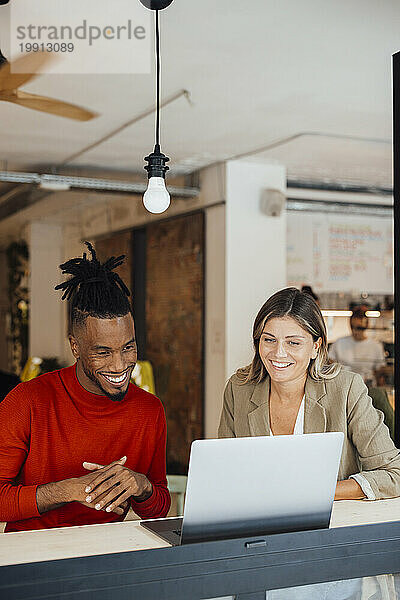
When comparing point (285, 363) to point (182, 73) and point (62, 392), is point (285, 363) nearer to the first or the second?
point (62, 392)

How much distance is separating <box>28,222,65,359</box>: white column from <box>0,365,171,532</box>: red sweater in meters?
5.89

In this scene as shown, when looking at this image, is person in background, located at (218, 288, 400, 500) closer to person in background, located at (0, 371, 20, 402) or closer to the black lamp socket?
the black lamp socket

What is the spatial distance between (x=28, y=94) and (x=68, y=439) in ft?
6.24

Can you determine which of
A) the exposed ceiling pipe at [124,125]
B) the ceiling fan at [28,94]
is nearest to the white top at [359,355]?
the exposed ceiling pipe at [124,125]

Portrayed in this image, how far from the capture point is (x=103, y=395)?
219 cm

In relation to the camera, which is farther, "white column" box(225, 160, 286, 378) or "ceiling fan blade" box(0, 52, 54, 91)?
"white column" box(225, 160, 286, 378)

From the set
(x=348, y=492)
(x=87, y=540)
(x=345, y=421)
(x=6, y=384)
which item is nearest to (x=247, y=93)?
(x=345, y=421)

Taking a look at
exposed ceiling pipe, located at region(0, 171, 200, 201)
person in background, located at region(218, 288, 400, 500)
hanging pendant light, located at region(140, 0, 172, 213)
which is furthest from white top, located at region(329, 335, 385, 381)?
person in background, located at region(218, 288, 400, 500)

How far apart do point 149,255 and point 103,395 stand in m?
5.00

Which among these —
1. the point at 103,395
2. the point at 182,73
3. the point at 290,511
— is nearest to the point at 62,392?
the point at 103,395

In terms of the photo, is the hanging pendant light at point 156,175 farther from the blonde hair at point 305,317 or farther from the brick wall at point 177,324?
the brick wall at point 177,324

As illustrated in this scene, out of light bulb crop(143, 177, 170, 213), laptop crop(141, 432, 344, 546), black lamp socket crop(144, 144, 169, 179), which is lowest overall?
laptop crop(141, 432, 344, 546)

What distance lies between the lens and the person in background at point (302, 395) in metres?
2.19

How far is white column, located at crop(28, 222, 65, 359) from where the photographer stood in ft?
26.4
